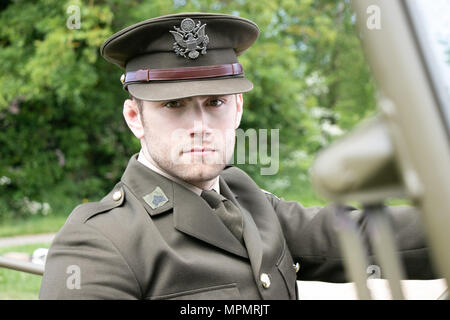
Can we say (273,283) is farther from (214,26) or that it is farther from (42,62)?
(42,62)

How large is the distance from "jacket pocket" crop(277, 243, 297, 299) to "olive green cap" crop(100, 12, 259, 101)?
2.05ft

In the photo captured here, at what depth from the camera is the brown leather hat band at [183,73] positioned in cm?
173

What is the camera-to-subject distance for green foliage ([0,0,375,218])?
8.06 m

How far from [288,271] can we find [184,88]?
2.47ft

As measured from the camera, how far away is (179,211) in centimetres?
174

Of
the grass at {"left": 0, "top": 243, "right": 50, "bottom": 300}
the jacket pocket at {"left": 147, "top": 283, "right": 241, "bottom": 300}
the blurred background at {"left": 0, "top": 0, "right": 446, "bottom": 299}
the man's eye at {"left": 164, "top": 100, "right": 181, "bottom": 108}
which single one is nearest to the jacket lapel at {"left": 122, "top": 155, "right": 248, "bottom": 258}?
the jacket pocket at {"left": 147, "top": 283, "right": 241, "bottom": 300}

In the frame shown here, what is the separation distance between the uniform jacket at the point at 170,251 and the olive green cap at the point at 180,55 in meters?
0.31

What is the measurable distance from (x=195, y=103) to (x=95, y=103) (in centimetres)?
836
